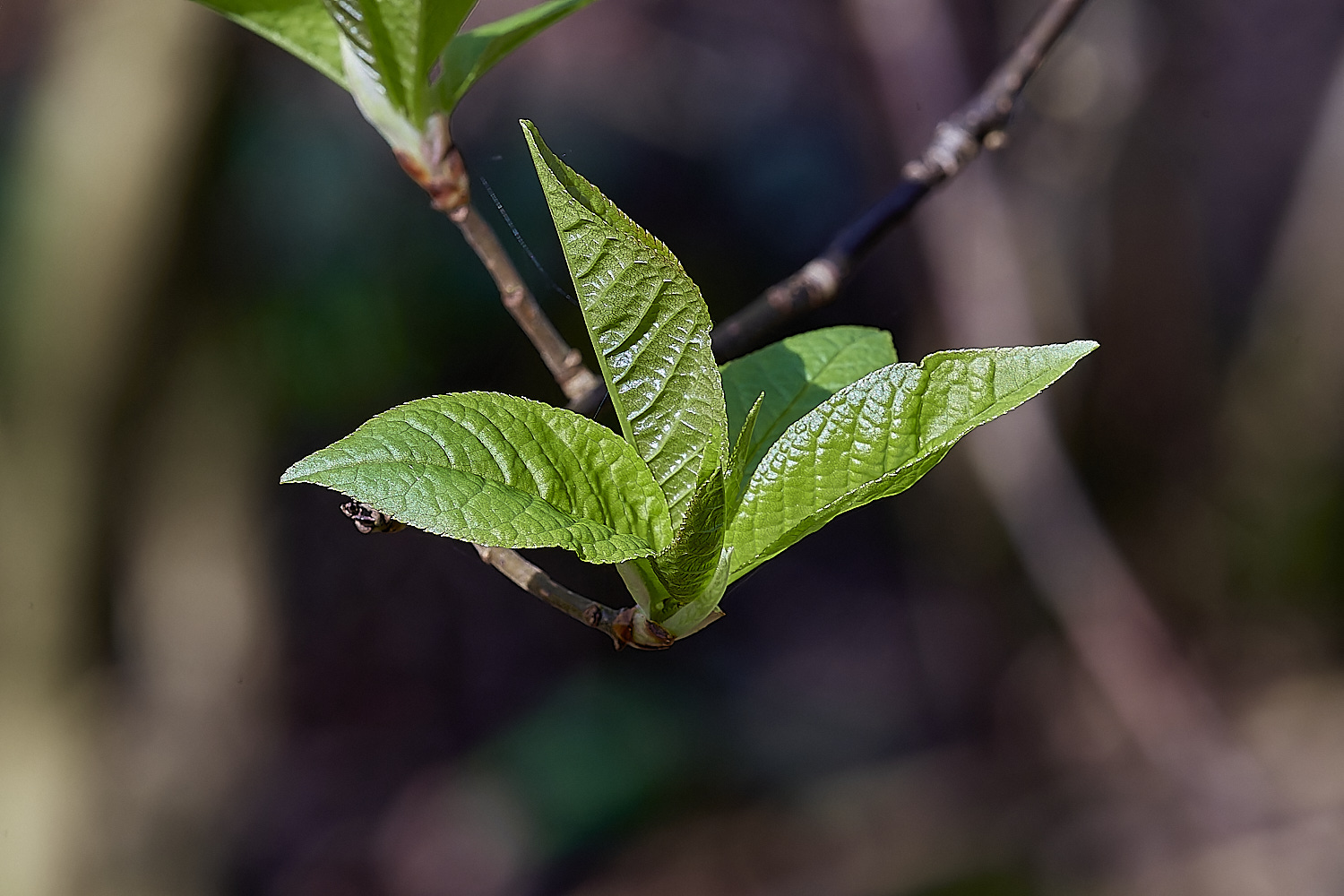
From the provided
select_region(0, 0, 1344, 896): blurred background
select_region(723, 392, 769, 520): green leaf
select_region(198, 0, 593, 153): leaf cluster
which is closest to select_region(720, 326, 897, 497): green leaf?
select_region(723, 392, 769, 520): green leaf

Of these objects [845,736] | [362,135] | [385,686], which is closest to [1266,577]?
[845,736]

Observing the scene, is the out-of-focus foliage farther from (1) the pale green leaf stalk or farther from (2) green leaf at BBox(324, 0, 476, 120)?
(1) the pale green leaf stalk

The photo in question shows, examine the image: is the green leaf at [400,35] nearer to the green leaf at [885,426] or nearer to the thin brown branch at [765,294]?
the thin brown branch at [765,294]

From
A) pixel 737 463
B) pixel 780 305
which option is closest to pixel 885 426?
pixel 737 463

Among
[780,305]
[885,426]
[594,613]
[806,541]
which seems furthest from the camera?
[806,541]

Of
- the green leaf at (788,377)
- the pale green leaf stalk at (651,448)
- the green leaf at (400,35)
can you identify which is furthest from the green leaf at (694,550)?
the green leaf at (400,35)

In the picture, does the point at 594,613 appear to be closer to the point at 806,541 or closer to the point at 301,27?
the point at 301,27

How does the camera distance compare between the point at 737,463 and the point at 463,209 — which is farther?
the point at 463,209
